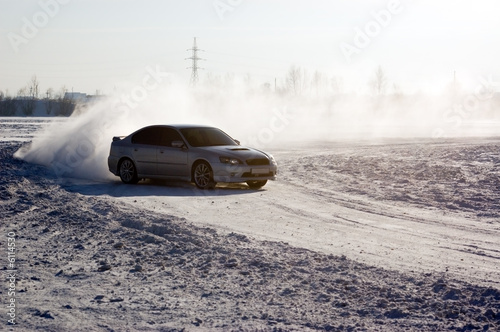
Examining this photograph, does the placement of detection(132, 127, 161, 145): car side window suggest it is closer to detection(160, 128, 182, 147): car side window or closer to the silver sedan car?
the silver sedan car

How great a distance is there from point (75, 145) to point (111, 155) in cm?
464

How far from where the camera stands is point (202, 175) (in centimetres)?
1581

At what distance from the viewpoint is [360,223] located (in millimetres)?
11328

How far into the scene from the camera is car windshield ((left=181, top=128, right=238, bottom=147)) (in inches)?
648

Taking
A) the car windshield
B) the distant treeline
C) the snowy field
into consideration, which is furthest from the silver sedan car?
the distant treeline

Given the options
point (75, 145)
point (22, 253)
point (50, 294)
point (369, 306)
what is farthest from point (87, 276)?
point (75, 145)

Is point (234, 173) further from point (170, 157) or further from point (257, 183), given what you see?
point (170, 157)

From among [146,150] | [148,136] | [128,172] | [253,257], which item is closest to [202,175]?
[146,150]

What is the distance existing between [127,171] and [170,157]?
1.51 metres

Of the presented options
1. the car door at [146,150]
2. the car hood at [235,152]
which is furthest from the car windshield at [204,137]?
the car door at [146,150]

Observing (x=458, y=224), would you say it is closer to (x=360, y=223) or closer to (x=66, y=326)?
(x=360, y=223)

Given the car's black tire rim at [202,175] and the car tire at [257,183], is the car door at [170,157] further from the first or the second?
the car tire at [257,183]

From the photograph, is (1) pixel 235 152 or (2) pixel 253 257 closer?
(2) pixel 253 257

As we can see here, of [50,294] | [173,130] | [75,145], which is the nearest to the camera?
[50,294]
